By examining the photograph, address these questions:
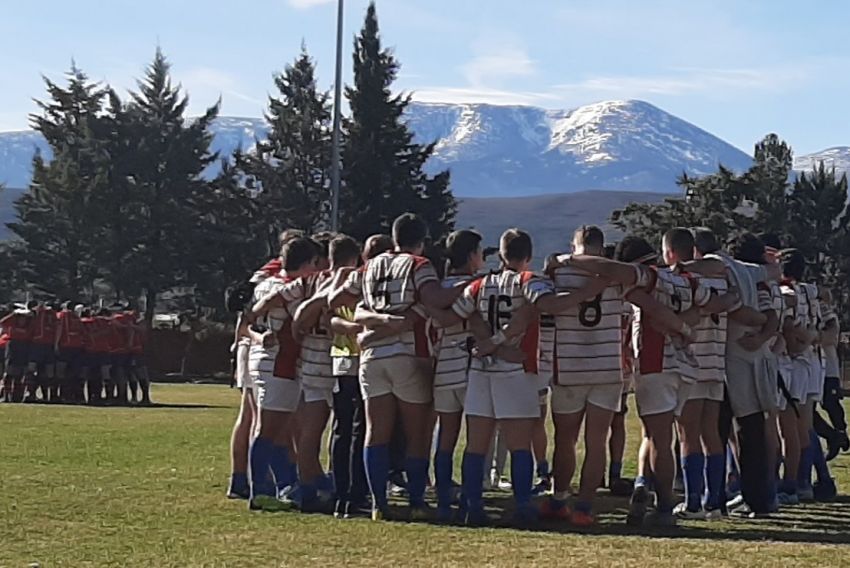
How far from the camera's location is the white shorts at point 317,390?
1097 centimetres

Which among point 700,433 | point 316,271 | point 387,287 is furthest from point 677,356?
point 316,271

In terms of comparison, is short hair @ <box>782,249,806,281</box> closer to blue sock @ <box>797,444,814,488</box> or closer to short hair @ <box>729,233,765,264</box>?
short hair @ <box>729,233,765,264</box>

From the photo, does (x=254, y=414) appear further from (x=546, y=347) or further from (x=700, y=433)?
(x=700, y=433)

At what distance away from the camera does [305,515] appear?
1066 centimetres

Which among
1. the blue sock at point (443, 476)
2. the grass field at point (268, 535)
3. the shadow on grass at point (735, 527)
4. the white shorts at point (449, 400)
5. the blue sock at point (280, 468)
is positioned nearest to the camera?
the grass field at point (268, 535)

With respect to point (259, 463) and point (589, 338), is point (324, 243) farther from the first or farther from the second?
point (589, 338)

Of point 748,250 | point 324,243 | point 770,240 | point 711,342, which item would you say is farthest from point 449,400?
point 770,240

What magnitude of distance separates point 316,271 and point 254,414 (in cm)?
126

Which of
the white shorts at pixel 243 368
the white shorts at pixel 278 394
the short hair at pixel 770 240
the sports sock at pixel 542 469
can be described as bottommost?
the sports sock at pixel 542 469

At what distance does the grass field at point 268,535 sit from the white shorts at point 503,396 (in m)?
0.79

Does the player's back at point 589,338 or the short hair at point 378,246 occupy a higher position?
the short hair at point 378,246

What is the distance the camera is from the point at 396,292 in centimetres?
1012

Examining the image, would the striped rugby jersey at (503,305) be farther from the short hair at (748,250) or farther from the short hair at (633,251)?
the short hair at (748,250)

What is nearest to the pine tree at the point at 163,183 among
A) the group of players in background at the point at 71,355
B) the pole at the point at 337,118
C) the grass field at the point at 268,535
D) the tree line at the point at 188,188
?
the tree line at the point at 188,188
